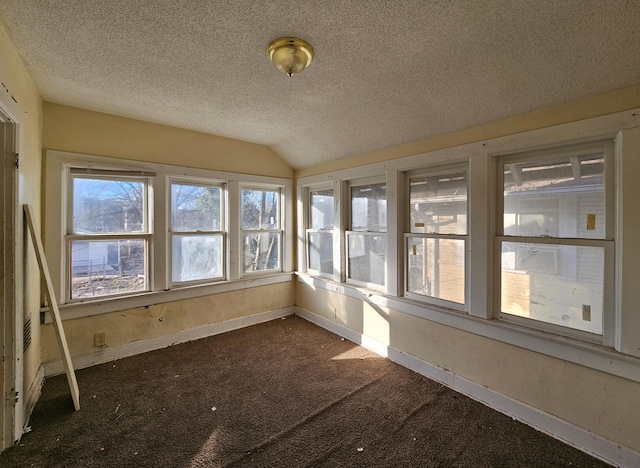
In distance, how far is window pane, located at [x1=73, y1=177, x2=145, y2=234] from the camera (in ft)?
8.80

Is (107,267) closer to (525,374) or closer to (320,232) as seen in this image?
(320,232)

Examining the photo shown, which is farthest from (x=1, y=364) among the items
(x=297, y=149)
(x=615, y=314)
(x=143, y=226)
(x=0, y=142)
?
(x=615, y=314)

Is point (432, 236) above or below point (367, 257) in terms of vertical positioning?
above

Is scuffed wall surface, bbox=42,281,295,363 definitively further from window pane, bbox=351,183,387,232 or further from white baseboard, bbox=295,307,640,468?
white baseboard, bbox=295,307,640,468

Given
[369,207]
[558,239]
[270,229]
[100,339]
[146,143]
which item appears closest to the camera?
[558,239]

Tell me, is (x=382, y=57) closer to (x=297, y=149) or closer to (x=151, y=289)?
(x=297, y=149)

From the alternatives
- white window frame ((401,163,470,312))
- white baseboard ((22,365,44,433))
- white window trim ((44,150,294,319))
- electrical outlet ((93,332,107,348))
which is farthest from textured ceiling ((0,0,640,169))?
white baseboard ((22,365,44,433))

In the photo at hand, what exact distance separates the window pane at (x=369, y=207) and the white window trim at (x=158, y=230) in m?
1.09

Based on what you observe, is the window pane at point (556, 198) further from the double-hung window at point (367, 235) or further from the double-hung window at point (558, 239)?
the double-hung window at point (367, 235)

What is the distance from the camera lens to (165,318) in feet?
10.2

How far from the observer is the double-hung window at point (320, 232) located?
374 cm

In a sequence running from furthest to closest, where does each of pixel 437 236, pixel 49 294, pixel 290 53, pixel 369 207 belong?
pixel 369 207, pixel 437 236, pixel 49 294, pixel 290 53

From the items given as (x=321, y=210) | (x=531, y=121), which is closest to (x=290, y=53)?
(x=531, y=121)

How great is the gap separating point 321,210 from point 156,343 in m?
2.46
